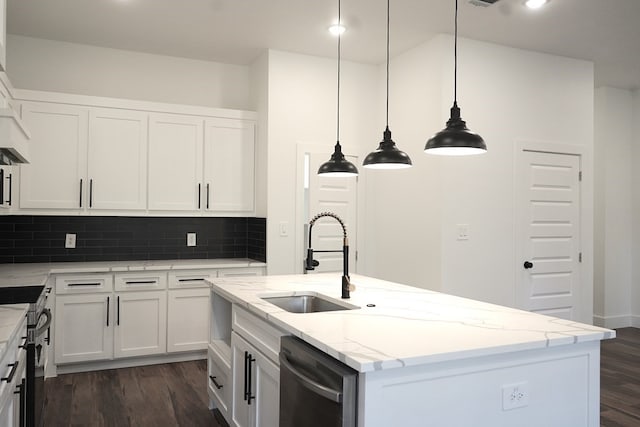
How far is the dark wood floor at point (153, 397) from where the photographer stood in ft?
11.0

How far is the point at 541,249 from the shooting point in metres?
4.77

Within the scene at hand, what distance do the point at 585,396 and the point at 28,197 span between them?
421 cm

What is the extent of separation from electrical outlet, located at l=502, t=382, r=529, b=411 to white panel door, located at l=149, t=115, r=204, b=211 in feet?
11.8

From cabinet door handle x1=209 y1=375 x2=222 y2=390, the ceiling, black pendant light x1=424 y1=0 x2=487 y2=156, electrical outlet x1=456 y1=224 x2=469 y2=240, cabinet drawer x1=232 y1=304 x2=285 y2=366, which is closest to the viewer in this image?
black pendant light x1=424 y1=0 x2=487 y2=156

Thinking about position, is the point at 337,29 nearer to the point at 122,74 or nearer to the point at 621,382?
the point at 122,74

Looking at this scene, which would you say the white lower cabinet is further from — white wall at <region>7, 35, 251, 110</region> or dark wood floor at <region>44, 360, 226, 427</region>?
white wall at <region>7, 35, 251, 110</region>

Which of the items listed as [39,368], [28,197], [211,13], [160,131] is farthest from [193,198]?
[39,368]

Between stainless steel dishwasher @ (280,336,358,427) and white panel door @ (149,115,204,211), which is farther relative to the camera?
white panel door @ (149,115,204,211)

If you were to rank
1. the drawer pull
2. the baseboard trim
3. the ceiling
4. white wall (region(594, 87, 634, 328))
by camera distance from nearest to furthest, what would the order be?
the drawer pull < the ceiling < the baseboard trim < white wall (region(594, 87, 634, 328))

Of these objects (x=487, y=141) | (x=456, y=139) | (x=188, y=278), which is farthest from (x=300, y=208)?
(x=456, y=139)

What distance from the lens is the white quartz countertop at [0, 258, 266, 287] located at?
3650 mm

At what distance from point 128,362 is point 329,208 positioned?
229cm

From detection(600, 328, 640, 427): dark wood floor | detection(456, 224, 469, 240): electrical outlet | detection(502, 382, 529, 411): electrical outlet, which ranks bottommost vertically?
detection(600, 328, 640, 427): dark wood floor

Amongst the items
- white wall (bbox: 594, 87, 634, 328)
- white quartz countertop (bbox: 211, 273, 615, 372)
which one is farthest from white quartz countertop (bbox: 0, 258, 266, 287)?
white wall (bbox: 594, 87, 634, 328)
